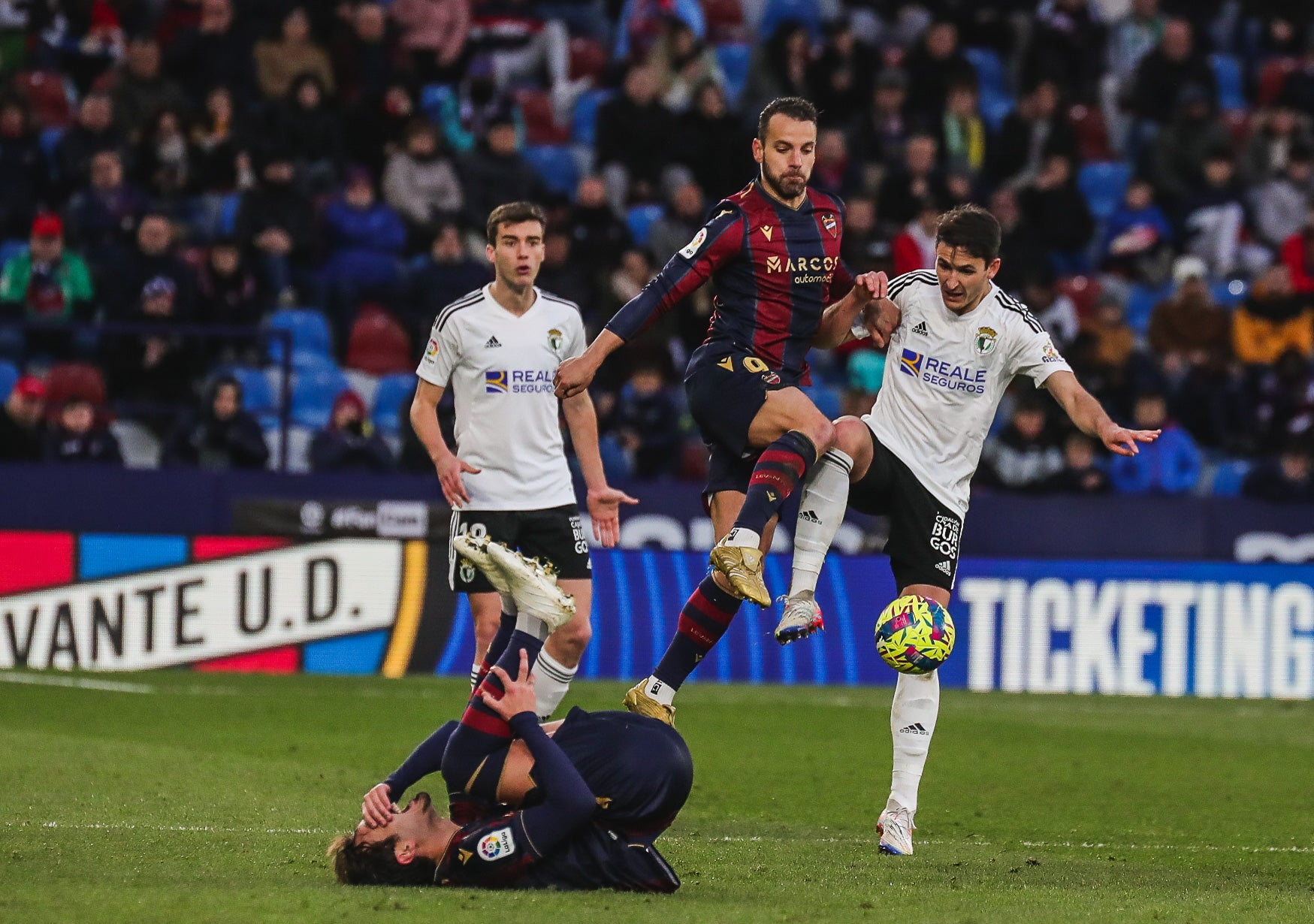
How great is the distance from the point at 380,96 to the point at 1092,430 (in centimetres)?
1203

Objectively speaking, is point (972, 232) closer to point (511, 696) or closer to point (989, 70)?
point (511, 696)

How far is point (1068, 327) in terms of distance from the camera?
18.3m

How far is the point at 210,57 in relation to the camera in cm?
1906

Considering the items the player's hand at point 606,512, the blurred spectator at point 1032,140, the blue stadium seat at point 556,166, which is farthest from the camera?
the blurred spectator at point 1032,140

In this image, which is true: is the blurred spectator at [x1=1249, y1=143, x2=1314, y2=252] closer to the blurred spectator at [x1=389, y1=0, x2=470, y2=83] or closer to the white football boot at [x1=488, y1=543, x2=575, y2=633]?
the blurred spectator at [x1=389, y1=0, x2=470, y2=83]

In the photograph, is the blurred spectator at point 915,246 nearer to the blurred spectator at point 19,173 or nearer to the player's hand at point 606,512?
the blurred spectator at point 19,173

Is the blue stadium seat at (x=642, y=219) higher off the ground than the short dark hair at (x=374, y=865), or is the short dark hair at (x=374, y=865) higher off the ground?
the blue stadium seat at (x=642, y=219)

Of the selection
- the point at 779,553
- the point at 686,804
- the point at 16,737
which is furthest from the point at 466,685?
the point at 686,804

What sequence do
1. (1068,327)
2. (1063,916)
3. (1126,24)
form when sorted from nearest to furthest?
(1063,916) → (1068,327) → (1126,24)

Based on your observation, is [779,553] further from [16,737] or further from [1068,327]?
[16,737]

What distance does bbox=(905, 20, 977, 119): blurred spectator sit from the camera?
66.5ft

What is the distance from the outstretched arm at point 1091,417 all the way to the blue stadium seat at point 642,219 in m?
10.4

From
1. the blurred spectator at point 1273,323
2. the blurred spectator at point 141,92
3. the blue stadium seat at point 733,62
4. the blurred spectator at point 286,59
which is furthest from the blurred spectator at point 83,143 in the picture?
the blurred spectator at point 1273,323

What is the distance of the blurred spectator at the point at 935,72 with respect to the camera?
20266mm
